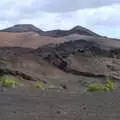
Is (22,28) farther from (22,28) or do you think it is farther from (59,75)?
(59,75)

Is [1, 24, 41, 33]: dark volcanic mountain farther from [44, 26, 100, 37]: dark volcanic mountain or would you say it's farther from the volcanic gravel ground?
the volcanic gravel ground

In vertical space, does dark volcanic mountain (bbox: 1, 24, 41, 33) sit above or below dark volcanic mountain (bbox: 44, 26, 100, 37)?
above

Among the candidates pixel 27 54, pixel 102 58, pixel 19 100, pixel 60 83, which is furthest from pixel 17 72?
pixel 19 100

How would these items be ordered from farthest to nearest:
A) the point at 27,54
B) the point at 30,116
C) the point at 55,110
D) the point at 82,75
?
the point at 27,54
the point at 82,75
the point at 55,110
the point at 30,116

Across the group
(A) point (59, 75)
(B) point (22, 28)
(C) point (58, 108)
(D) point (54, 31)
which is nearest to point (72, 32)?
(D) point (54, 31)

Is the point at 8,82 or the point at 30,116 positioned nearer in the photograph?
the point at 30,116

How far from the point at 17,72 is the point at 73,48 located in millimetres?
13680

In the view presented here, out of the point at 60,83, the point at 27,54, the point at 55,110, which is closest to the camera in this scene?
the point at 55,110

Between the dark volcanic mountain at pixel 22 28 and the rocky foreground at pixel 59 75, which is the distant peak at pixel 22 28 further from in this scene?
the rocky foreground at pixel 59 75

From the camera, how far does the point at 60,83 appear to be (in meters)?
44.7

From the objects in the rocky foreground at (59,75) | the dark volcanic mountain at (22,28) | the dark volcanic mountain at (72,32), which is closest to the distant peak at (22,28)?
the dark volcanic mountain at (22,28)

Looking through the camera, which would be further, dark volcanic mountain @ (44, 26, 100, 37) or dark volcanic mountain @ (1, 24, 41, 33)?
dark volcanic mountain @ (1, 24, 41, 33)

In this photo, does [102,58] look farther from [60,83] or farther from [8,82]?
[8,82]

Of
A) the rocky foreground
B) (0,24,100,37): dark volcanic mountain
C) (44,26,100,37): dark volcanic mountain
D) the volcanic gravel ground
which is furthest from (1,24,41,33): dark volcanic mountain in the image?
the volcanic gravel ground
